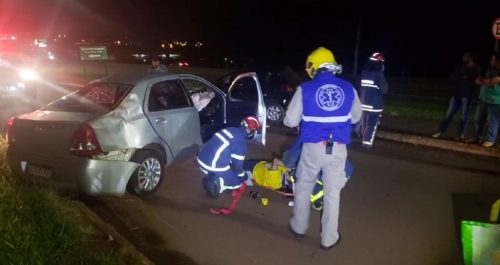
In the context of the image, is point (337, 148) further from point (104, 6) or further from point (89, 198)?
point (104, 6)

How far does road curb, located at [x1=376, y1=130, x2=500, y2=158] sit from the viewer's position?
8352 millimetres

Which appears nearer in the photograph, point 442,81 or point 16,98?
point 16,98

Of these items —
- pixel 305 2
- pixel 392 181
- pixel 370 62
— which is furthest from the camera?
pixel 305 2

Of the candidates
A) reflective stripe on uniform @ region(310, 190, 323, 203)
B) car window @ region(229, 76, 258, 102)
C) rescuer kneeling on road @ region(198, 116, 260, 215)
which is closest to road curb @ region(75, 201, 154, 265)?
rescuer kneeling on road @ region(198, 116, 260, 215)

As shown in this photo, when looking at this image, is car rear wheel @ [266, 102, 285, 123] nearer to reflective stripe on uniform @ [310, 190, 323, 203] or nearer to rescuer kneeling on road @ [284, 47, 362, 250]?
reflective stripe on uniform @ [310, 190, 323, 203]

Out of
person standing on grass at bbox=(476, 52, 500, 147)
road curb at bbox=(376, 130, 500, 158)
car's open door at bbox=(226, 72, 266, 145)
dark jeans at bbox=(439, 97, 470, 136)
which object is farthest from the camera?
dark jeans at bbox=(439, 97, 470, 136)

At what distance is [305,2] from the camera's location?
3444 centimetres

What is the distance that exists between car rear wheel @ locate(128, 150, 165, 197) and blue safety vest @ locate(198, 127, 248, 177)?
1.99 feet

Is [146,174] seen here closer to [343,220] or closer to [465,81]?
[343,220]

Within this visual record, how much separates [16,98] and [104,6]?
2903 cm

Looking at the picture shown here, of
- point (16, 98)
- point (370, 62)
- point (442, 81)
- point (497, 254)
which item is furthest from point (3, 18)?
point (497, 254)

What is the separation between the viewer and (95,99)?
240 inches

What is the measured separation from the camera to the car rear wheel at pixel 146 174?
5727 mm

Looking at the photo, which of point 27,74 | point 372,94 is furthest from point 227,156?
point 27,74
